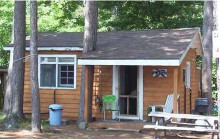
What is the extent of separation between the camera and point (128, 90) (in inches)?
609

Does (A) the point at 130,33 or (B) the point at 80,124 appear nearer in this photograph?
(B) the point at 80,124

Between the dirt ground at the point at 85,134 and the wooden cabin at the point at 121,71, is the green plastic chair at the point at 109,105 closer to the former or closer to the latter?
the wooden cabin at the point at 121,71

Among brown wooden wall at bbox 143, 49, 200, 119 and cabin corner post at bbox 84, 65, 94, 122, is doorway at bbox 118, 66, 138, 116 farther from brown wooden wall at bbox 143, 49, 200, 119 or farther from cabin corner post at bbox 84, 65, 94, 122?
cabin corner post at bbox 84, 65, 94, 122

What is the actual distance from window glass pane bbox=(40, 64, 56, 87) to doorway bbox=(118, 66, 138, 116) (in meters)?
2.57

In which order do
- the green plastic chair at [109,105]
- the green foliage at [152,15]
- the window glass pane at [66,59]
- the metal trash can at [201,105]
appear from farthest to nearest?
the green foliage at [152,15], the window glass pane at [66,59], the metal trash can at [201,105], the green plastic chair at [109,105]

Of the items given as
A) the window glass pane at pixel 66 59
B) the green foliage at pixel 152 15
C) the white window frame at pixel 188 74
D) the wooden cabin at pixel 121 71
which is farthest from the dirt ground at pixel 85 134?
the green foliage at pixel 152 15

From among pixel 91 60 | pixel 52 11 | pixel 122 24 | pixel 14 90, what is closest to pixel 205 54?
pixel 122 24

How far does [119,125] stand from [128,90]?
2.25m

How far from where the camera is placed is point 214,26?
19.1 m

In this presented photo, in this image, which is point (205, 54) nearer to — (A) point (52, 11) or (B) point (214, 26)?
(B) point (214, 26)

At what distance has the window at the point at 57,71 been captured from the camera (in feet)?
50.7

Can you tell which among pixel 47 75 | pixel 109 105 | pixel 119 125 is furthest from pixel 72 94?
pixel 119 125

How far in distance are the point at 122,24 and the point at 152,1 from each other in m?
2.47

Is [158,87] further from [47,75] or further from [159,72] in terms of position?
[47,75]
